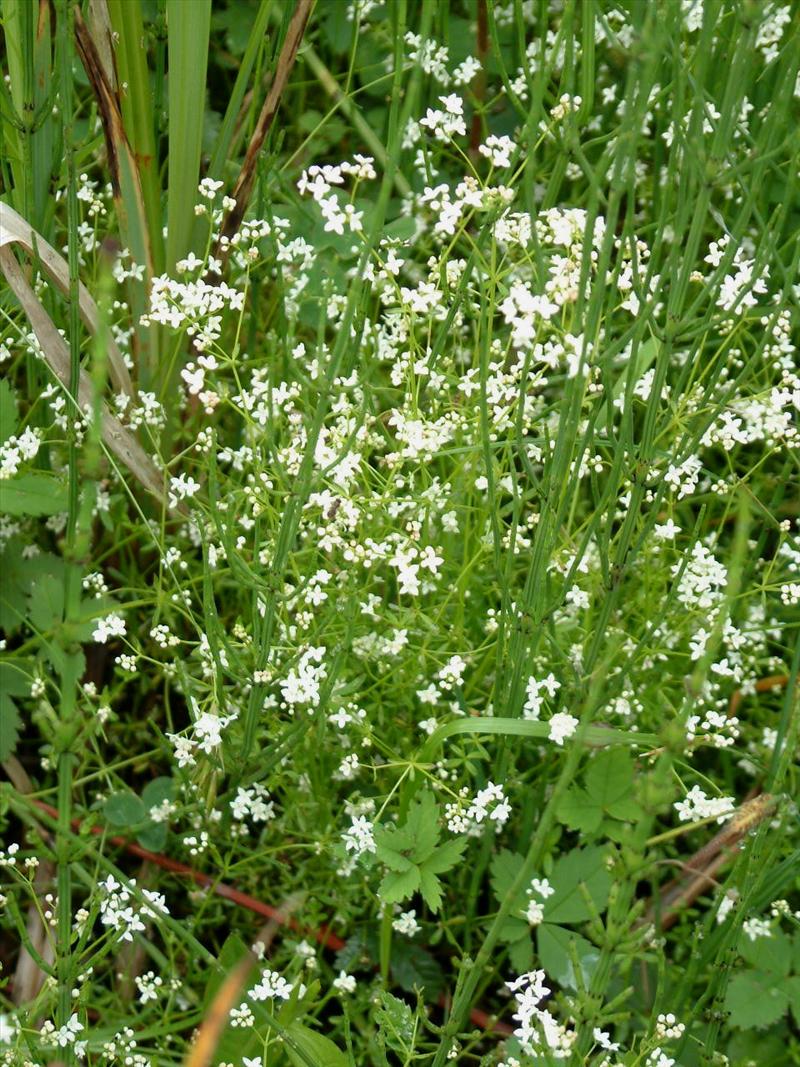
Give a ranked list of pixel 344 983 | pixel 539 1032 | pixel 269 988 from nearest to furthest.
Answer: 1. pixel 539 1032
2. pixel 269 988
3. pixel 344 983

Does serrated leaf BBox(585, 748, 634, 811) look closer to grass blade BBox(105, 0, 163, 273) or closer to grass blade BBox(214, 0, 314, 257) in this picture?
grass blade BBox(214, 0, 314, 257)

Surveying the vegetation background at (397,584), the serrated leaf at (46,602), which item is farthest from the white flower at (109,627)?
the serrated leaf at (46,602)

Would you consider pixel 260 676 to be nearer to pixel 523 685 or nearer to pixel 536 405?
pixel 523 685

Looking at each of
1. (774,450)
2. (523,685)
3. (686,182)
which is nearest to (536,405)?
(774,450)

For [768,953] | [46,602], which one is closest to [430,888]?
[768,953]

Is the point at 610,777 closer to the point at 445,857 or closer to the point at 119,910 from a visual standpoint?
the point at 445,857

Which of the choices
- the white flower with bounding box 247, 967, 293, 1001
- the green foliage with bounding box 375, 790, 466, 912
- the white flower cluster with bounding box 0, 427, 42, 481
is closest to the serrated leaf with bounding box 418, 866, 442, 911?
the green foliage with bounding box 375, 790, 466, 912

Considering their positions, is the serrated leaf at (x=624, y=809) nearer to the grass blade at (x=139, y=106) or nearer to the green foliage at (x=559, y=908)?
the green foliage at (x=559, y=908)
